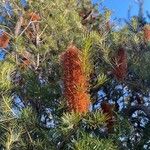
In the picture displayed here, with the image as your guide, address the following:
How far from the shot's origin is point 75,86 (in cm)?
407

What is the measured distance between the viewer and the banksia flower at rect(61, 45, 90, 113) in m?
4.06

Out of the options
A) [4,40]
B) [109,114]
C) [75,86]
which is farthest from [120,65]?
[4,40]

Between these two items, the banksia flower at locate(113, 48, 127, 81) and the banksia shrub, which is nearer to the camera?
the banksia shrub

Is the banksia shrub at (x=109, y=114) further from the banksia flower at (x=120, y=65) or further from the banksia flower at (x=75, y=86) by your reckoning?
the banksia flower at (x=75, y=86)

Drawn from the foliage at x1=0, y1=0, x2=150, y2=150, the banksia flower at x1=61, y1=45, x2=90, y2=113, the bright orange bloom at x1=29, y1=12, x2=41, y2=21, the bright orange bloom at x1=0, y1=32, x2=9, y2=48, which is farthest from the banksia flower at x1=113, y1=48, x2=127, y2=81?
the bright orange bloom at x1=29, y1=12, x2=41, y2=21

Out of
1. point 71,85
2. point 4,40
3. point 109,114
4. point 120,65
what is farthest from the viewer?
point 4,40

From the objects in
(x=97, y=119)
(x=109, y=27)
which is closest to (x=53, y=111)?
(x=97, y=119)

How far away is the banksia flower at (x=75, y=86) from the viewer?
13.3 ft

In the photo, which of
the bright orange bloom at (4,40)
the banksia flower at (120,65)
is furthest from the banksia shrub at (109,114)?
the bright orange bloom at (4,40)

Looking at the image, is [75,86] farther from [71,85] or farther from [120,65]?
[120,65]

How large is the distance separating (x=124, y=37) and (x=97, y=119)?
303cm

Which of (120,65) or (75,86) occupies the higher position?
(120,65)

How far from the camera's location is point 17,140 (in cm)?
459

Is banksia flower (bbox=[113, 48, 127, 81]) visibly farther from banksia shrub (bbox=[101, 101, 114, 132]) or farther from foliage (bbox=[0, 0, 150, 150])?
banksia shrub (bbox=[101, 101, 114, 132])
